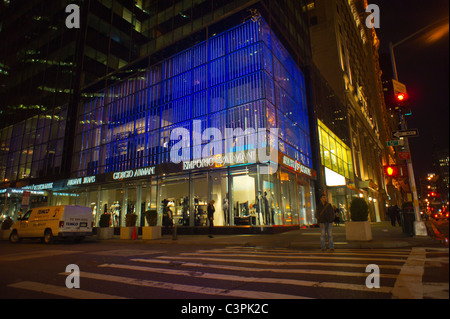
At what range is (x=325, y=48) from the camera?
44.0 metres

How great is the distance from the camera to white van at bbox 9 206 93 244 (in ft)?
51.6

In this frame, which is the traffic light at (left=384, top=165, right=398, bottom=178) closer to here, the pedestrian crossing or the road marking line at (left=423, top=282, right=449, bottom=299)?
the pedestrian crossing

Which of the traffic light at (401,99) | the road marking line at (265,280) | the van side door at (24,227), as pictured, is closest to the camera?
the road marking line at (265,280)

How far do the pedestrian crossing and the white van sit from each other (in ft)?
32.4

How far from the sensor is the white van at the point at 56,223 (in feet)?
51.6

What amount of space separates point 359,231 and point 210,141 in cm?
1319

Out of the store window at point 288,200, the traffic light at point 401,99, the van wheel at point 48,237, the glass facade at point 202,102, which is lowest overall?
the van wheel at point 48,237

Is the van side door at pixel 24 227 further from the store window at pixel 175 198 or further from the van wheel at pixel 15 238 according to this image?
the store window at pixel 175 198

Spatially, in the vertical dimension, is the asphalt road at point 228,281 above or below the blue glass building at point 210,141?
below

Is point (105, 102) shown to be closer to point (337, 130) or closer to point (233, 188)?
point (233, 188)

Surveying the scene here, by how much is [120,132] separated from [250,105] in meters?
15.6

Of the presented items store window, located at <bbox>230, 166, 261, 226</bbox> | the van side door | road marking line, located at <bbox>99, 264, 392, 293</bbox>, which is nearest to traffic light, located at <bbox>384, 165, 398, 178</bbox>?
store window, located at <bbox>230, 166, 261, 226</bbox>

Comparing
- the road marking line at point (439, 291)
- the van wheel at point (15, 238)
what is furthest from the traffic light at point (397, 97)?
the van wheel at point (15, 238)

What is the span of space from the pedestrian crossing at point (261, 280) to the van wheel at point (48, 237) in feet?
34.9
